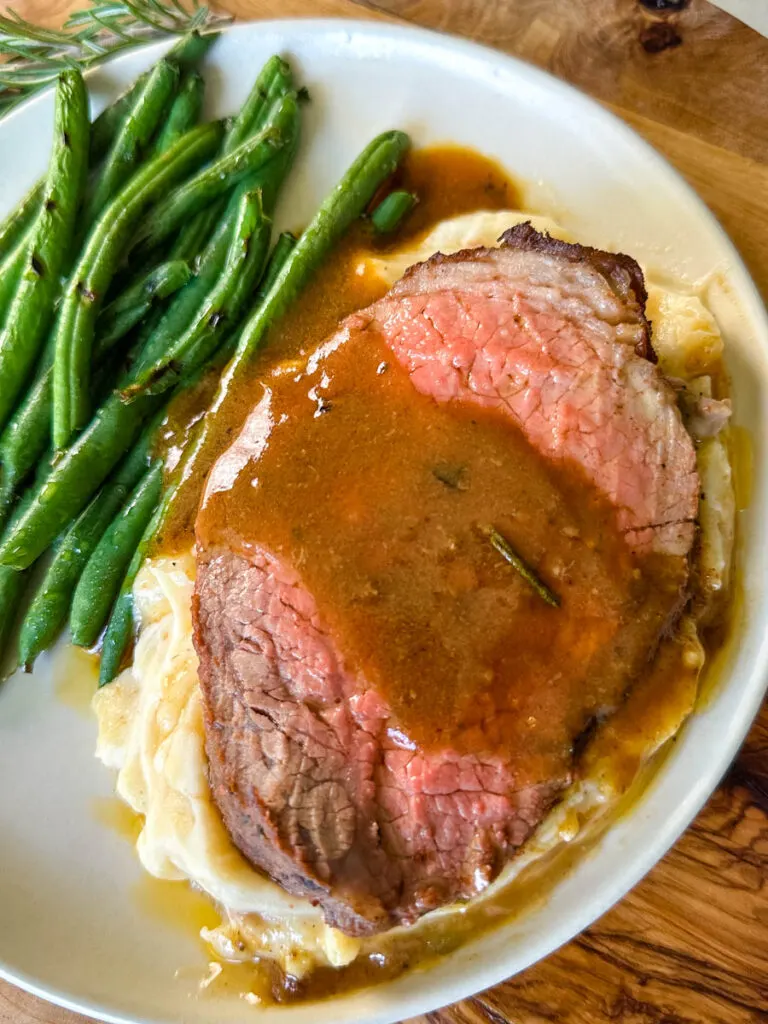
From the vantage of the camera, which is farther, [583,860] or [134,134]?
[134,134]

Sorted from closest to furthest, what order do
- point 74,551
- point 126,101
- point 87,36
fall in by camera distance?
1. point 74,551
2. point 126,101
3. point 87,36

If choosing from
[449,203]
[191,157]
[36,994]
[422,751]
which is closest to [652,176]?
[449,203]

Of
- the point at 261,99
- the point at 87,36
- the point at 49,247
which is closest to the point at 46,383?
the point at 49,247

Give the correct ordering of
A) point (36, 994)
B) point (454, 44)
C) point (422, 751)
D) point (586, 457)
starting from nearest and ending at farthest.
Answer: point (422, 751)
point (586, 457)
point (36, 994)
point (454, 44)

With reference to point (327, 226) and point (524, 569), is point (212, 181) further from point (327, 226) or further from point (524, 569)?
point (524, 569)

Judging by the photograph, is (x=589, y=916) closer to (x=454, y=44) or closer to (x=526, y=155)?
(x=526, y=155)

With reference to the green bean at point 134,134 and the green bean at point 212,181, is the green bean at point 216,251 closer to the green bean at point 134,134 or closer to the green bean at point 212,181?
the green bean at point 212,181

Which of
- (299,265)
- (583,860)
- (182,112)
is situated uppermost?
(182,112)
